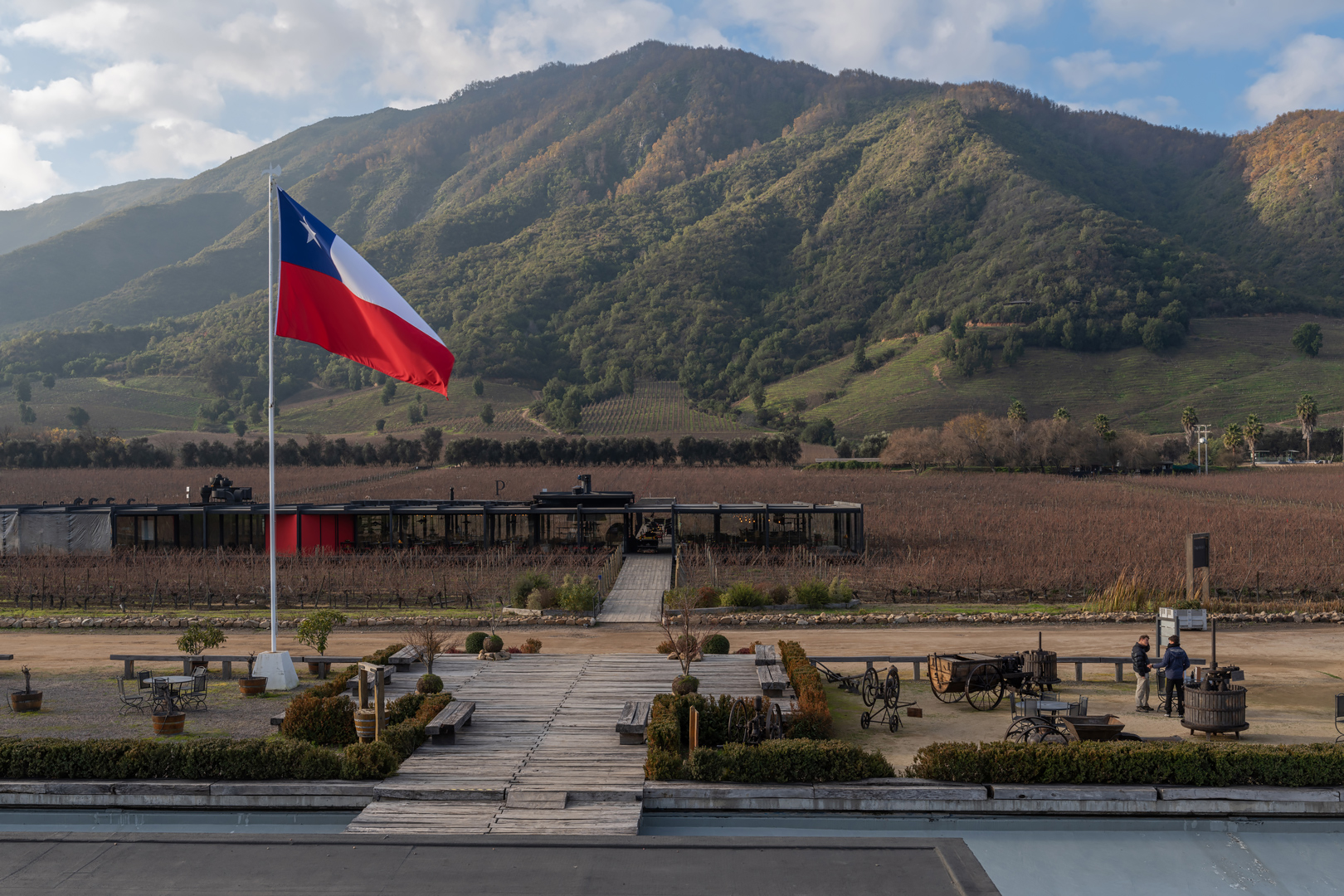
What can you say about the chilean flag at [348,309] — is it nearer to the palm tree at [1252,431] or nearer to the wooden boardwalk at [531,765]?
the wooden boardwalk at [531,765]

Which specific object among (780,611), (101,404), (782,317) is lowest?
(780,611)

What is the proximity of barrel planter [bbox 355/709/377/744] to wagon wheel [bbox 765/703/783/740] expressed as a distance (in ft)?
18.3

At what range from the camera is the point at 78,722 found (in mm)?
15102

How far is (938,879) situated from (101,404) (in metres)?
167

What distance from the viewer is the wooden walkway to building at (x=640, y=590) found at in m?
27.9

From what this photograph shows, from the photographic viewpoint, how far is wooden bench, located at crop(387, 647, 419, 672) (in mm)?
17422

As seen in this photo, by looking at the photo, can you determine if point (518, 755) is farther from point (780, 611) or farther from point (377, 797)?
point (780, 611)

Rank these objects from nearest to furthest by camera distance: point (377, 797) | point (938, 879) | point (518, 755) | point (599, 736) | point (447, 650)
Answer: point (938, 879) < point (377, 797) < point (518, 755) < point (599, 736) < point (447, 650)

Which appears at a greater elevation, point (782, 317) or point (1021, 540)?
point (782, 317)

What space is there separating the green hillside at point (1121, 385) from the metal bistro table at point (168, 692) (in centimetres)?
11328

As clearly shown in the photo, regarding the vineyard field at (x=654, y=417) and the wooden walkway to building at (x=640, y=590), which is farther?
the vineyard field at (x=654, y=417)

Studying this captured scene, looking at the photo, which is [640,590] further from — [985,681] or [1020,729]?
[1020,729]

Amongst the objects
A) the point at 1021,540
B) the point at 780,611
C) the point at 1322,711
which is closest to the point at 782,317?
the point at 1021,540

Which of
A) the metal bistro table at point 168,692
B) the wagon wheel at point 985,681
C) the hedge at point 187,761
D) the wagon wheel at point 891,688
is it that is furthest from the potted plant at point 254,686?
the wagon wheel at point 985,681
